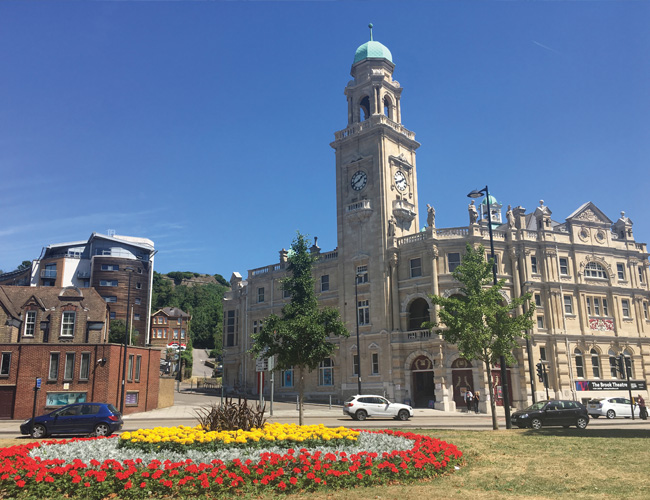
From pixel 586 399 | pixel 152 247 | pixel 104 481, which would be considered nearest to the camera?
pixel 104 481

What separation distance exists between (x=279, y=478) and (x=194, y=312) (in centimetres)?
13389

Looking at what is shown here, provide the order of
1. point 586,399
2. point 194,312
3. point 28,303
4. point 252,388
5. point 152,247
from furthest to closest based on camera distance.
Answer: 1. point 194,312
2. point 152,247
3. point 252,388
4. point 586,399
5. point 28,303

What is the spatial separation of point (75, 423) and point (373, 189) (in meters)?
36.0

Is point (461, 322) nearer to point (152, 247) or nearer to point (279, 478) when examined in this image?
point (279, 478)

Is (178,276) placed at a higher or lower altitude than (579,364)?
higher

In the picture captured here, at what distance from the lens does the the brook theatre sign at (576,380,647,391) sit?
47.0m

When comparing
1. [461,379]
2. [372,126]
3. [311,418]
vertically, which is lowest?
[311,418]

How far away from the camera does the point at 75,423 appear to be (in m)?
22.7

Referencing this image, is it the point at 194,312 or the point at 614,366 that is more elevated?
the point at 194,312

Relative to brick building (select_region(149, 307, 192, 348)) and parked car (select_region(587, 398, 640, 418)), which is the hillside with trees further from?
parked car (select_region(587, 398, 640, 418))

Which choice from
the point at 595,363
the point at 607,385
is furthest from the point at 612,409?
the point at 595,363

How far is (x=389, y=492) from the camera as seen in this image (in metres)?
10.4

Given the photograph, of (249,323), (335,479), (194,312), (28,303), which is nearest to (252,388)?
(249,323)

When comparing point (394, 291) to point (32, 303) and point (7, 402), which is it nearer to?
point (32, 303)
